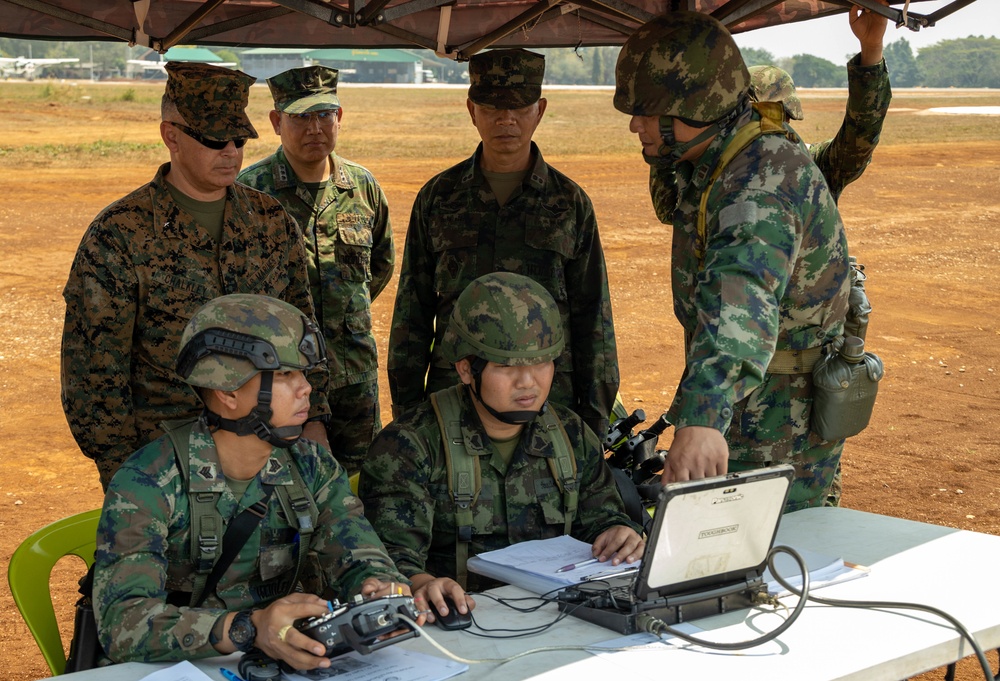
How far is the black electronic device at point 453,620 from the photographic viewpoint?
263 centimetres

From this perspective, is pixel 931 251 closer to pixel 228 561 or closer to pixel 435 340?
pixel 435 340

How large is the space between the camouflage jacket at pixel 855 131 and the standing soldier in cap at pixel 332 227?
1629 millimetres

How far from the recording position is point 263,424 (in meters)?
2.76

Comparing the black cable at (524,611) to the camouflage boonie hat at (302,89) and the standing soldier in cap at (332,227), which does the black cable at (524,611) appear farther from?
the camouflage boonie hat at (302,89)

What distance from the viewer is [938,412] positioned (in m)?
8.88

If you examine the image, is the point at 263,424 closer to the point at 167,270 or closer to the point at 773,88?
the point at 167,270

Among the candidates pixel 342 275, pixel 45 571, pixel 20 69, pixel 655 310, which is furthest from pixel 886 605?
pixel 20 69

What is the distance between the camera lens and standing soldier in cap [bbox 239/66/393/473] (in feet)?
17.4

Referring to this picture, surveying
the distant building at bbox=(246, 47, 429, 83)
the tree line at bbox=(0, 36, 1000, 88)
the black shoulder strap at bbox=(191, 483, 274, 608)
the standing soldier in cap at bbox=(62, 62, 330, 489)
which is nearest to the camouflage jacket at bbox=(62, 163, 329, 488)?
the standing soldier in cap at bbox=(62, 62, 330, 489)

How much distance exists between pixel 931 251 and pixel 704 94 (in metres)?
13.3

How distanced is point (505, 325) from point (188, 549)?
107 centimetres

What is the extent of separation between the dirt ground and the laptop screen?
9.09 feet

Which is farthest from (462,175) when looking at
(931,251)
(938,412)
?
(931,251)

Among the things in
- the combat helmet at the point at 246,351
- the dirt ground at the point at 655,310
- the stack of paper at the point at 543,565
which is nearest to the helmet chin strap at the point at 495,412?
the stack of paper at the point at 543,565
